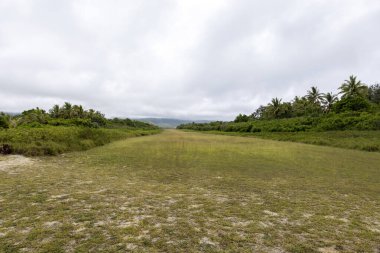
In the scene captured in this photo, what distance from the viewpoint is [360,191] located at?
6.05 meters

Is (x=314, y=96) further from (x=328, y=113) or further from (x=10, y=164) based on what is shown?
(x=10, y=164)

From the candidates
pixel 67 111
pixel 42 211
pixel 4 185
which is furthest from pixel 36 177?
pixel 67 111

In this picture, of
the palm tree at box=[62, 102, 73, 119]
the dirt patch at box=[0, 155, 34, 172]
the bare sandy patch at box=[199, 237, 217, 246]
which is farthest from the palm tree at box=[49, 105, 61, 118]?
the bare sandy patch at box=[199, 237, 217, 246]

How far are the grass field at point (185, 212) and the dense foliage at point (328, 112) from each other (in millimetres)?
27082

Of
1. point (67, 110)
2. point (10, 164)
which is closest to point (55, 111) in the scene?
point (67, 110)

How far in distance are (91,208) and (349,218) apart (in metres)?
4.72

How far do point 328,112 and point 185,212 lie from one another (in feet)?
164

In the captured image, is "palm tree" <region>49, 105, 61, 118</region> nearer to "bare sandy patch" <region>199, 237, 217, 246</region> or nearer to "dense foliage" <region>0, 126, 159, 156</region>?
"dense foliage" <region>0, 126, 159, 156</region>

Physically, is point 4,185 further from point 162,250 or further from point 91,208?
point 162,250

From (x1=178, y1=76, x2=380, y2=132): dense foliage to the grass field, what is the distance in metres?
27.1

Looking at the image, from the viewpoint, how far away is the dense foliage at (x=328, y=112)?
1235 inches

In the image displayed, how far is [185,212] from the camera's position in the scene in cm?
426

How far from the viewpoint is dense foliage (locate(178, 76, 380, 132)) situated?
3138 centimetres

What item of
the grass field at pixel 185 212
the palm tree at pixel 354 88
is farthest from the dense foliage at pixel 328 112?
the grass field at pixel 185 212
